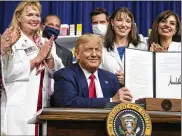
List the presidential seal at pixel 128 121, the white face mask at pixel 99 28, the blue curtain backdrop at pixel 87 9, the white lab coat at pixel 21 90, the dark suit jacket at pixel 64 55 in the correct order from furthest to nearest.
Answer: the blue curtain backdrop at pixel 87 9 → the white face mask at pixel 99 28 → the dark suit jacket at pixel 64 55 → the white lab coat at pixel 21 90 → the presidential seal at pixel 128 121

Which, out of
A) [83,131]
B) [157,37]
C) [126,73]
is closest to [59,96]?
[126,73]

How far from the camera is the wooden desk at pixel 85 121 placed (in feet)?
4.38

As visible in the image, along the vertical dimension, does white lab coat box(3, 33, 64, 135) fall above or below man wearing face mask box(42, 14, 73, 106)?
below

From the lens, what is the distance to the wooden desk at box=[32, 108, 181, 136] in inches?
52.5

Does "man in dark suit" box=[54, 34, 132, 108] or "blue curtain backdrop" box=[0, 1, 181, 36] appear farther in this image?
"blue curtain backdrop" box=[0, 1, 181, 36]

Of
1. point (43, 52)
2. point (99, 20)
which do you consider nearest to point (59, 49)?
point (43, 52)

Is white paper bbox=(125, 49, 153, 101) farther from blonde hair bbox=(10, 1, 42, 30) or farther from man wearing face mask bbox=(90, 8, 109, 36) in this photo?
man wearing face mask bbox=(90, 8, 109, 36)

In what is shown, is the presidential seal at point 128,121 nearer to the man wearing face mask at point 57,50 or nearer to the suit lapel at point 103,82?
the suit lapel at point 103,82

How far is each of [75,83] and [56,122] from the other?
427mm

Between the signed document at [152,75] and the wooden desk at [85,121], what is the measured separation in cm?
36

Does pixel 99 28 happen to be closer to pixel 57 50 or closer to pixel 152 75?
pixel 57 50

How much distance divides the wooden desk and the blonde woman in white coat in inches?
32.9

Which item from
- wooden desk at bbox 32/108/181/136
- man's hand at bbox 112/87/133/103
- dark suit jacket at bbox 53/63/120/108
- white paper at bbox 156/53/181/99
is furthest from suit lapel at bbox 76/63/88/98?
wooden desk at bbox 32/108/181/136

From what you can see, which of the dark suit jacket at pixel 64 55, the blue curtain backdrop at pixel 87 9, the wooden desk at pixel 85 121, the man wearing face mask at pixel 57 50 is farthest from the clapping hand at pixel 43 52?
the blue curtain backdrop at pixel 87 9
